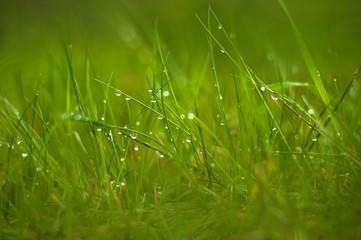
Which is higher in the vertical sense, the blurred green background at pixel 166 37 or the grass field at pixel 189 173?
the blurred green background at pixel 166 37

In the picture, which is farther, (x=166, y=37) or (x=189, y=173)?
(x=166, y=37)

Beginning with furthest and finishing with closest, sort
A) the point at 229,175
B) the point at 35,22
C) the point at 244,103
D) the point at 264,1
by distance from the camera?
1. the point at 35,22
2. the point at 264,1
3. the point at 244,103
4. the point at 229,175

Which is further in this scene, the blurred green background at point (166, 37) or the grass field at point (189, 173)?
the blurred green background at point (166, 37)

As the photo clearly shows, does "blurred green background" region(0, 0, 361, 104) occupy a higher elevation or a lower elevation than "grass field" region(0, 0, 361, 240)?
higher

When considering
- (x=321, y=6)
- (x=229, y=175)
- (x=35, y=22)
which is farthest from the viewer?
(x=35, y=22)

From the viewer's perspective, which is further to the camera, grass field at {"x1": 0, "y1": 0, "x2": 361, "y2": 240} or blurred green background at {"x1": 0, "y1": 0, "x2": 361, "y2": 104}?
blurred green background at {"x1": 0, "y1": 0, "x2": 361, "y2": 104}

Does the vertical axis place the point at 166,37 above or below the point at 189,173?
above

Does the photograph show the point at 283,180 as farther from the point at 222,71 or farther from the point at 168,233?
the point at 222,71

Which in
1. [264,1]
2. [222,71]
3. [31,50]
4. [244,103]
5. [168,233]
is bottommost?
[168,233]

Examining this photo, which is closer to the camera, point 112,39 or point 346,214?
point 346,214

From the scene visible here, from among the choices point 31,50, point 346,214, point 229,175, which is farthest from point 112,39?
point 346,214

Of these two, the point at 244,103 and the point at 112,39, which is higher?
the point at 112,39
